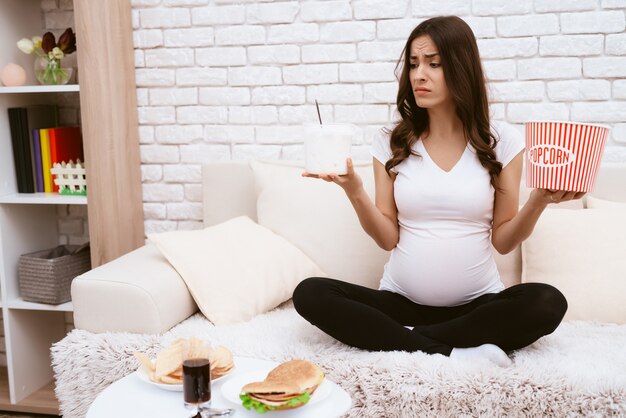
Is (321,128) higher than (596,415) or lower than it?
higher

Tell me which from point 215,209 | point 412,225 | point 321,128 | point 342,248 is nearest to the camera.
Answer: point 321,128

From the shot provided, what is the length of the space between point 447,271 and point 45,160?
1.61 meters

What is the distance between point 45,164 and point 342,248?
1.21 m

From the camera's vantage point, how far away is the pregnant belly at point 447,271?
5.86 ft

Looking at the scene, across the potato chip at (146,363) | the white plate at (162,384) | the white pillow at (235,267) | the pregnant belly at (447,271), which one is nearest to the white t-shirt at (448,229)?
the pregnant belly at (447,271)

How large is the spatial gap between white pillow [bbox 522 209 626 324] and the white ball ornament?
6.13 ft

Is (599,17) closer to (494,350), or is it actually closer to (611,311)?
(611,311)

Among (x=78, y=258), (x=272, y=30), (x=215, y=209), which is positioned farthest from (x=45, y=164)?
(x=272, y=30)

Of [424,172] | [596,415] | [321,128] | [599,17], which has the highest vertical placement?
[599,17]

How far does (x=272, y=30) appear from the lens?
249 cm

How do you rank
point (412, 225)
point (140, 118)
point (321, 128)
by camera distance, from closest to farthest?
point (321, 128) → point (412, 225) → point (140, 118)

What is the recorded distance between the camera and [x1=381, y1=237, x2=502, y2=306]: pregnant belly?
1787 millimetres

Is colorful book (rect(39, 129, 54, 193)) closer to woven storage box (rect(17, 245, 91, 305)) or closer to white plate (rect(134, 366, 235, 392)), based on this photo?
woven storage box (rect(17, 245, 91, 305))

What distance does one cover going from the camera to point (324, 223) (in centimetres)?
221
